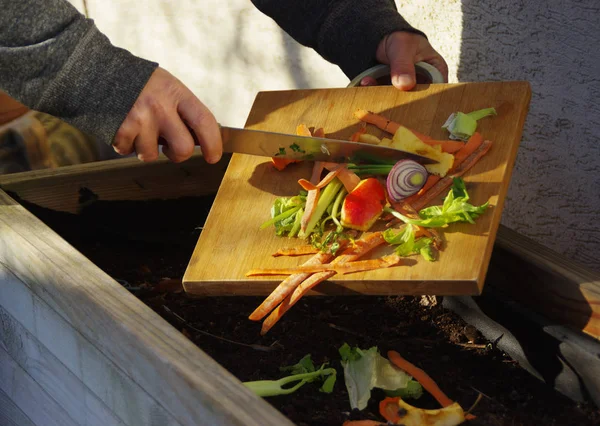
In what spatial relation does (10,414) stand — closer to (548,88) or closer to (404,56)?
(404,56)

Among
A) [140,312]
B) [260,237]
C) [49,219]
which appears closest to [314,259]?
[260,237]

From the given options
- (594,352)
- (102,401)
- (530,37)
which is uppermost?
(530,37)

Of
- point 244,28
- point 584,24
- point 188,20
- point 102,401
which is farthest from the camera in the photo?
point 188,20

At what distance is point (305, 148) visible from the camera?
1.88 m

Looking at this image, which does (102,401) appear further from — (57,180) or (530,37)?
(530,37)

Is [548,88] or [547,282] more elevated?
[548,88]

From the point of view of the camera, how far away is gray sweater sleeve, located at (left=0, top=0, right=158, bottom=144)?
→ 5.79ft

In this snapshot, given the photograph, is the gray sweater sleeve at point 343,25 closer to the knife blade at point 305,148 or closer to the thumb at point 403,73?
the thumb at point 403,73

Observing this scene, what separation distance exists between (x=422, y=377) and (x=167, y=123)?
2.49 feet

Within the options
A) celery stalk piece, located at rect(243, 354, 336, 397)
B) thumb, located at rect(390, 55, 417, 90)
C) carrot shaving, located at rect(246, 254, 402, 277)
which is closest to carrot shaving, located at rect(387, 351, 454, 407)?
celery stalk piece, located at rect(243, 354, 336, 397)

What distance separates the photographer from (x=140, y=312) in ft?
5.13

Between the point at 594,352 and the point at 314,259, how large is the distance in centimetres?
57

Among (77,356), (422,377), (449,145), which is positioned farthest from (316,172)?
(77,356)

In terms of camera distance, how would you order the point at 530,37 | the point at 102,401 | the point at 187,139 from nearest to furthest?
the point at 102,401 → the point at 187,139 → the point at 530,37
